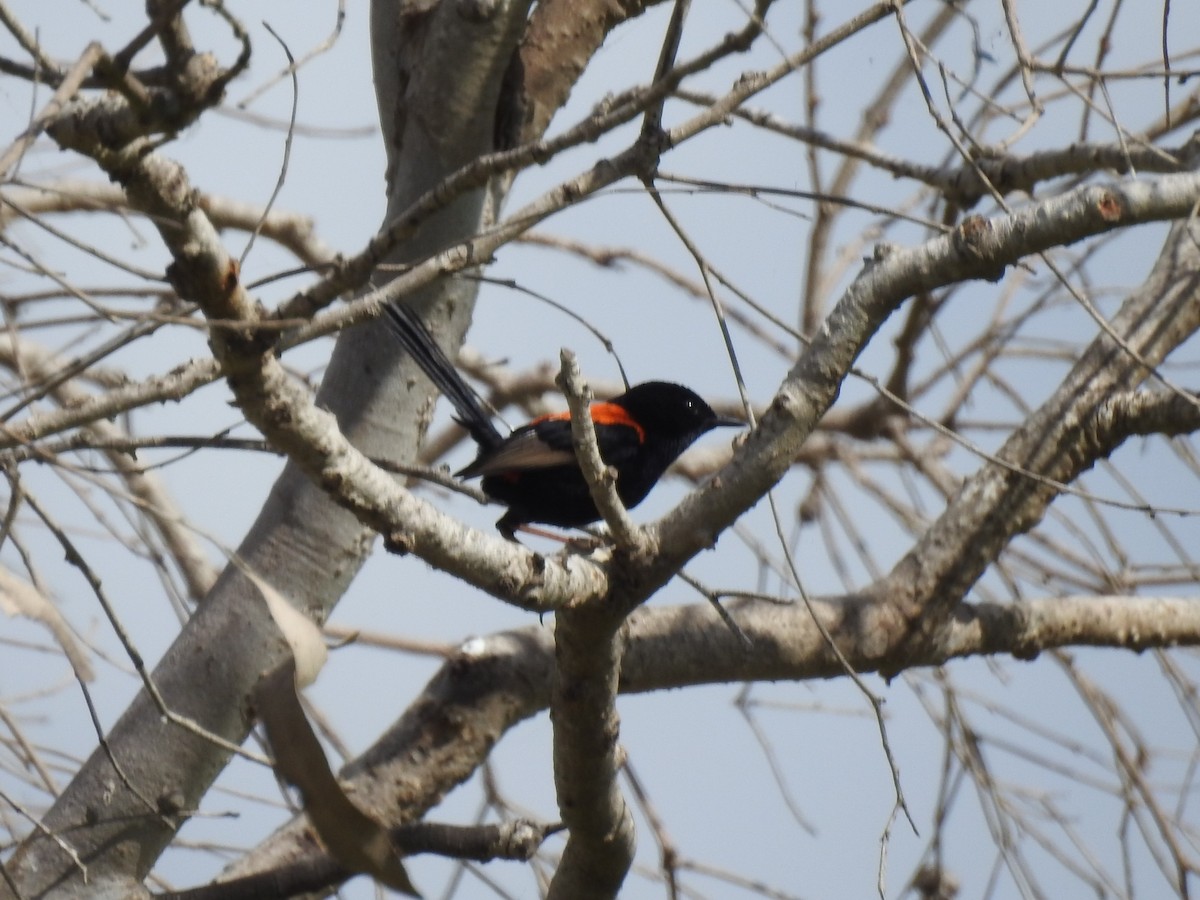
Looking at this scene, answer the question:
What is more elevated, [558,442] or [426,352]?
[558,442]

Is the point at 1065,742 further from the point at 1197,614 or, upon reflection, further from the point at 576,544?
the point at 576,544

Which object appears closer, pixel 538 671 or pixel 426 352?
pixel 538 671

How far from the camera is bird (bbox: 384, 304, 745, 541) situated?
3.92 m

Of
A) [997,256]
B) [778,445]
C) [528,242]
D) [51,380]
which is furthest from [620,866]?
[528,242]

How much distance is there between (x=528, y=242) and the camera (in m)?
6.51

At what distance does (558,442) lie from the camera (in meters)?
4.57

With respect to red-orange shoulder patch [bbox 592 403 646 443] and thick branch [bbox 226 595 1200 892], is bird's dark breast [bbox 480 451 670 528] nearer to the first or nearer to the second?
red-orange shoulder patch [bbox 592 403 646 443]

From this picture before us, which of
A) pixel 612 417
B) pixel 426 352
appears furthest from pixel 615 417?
pixel 426 352

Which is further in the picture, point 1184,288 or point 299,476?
point 1184,288

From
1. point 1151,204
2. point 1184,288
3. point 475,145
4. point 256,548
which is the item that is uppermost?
point 1184,288

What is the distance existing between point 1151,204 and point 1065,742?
2374 millimetres

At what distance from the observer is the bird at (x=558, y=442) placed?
12.8 ft

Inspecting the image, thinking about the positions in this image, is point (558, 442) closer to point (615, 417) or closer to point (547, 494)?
point (547, 494)

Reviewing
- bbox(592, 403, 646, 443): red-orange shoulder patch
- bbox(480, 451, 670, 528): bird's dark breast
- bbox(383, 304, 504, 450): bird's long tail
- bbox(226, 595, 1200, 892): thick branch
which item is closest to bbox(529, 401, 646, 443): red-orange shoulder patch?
bbox(592, 403, 646, 443): red-orange shoulder patch
